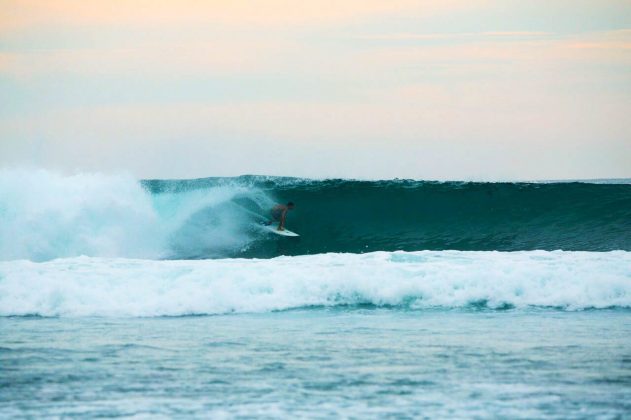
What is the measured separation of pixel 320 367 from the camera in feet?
22.2

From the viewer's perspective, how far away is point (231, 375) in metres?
6.53

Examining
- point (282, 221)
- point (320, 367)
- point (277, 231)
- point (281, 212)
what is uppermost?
point (281, 212)

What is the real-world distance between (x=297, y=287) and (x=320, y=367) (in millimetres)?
4333

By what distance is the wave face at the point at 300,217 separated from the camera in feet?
54.8

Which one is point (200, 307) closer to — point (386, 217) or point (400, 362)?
point (400, 362)

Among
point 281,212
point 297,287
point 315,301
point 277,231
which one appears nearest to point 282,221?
point 277,231

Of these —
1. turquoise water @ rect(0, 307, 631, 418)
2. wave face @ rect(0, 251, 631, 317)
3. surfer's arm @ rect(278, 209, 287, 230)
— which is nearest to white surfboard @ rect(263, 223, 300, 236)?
surfer's arm @ rect(278, 209, 287, 230)

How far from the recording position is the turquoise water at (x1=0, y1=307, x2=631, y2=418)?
5.60 meters

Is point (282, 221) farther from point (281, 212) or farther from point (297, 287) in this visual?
point (297, 287)

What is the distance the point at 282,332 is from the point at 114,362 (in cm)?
217

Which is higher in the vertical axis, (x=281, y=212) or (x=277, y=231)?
(x=281, y=212)

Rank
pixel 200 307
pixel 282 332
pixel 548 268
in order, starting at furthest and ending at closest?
pixel 548 268
pixel 200 307
pixel 282 332

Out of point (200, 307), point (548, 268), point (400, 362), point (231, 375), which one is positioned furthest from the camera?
point (548, 268)

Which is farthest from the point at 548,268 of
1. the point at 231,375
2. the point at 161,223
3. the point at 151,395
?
the point at 161,223
